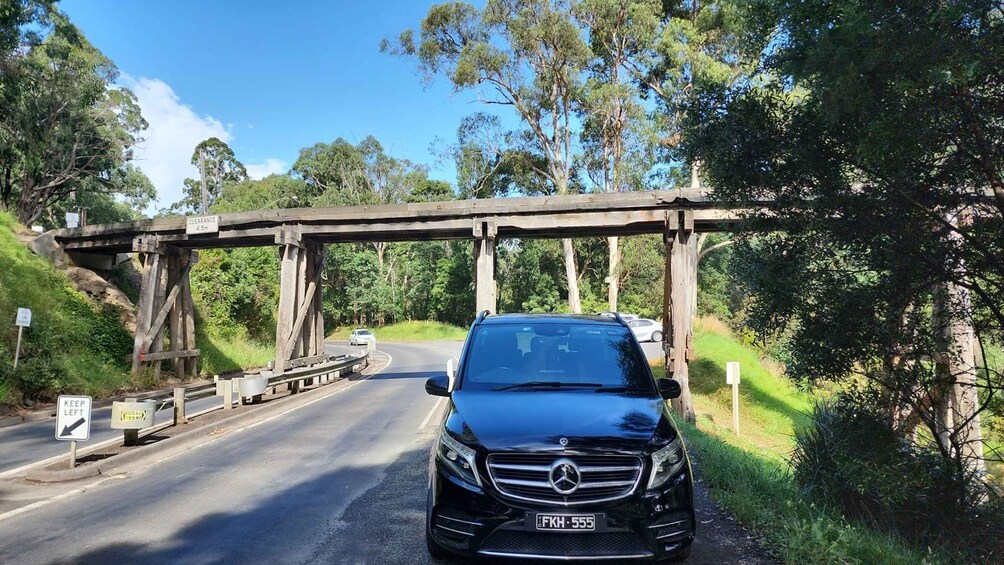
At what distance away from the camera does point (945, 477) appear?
5566 mm

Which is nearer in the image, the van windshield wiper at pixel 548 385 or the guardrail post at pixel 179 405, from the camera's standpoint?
the van windshield wiper at pixel 548 385

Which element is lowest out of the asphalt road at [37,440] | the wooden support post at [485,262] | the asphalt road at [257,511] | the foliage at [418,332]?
the foliage at [418,332]

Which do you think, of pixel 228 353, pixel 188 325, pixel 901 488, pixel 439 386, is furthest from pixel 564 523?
pixel 228 353

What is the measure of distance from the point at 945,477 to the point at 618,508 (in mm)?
4099

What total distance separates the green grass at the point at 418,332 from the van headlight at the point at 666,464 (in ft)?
146

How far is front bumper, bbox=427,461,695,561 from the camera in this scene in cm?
338

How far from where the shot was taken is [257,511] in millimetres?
5605

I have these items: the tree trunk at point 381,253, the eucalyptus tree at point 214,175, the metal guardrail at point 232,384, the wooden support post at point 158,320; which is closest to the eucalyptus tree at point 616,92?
the metal guardrail at point 232,384

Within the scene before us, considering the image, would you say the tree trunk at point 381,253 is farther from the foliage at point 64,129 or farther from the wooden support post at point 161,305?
the wooden support post at point 161,305

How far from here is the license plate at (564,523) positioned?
3369 millimetres

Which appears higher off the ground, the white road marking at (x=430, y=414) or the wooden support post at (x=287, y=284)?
the wooden support post at (x=287, y=284)

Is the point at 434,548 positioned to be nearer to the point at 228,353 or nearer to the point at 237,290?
the point at 228,353

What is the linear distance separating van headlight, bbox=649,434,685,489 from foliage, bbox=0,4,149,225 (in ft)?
80.0

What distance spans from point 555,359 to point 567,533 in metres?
1.68
